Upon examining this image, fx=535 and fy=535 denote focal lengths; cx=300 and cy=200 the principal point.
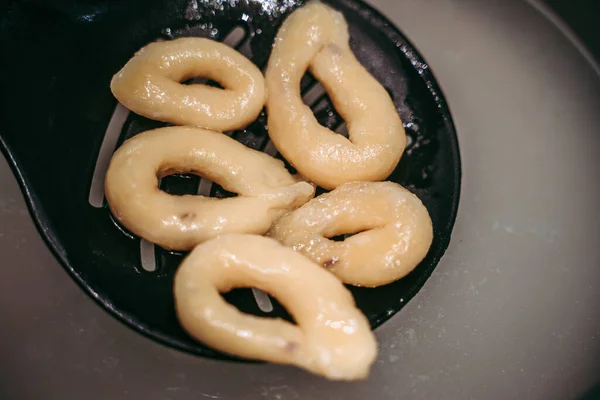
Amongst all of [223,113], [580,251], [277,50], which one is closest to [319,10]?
[277,50]

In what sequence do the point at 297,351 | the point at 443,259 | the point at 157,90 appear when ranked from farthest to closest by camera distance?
the point at 443,259, the point at 157,90, the point at 297,351

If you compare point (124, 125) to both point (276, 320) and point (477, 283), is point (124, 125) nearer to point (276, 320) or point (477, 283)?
point (276, 320)

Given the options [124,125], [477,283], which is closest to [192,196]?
[124,125]

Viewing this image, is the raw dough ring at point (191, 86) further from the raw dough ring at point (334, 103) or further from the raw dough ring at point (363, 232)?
the raw dough ring at point (363, 232)

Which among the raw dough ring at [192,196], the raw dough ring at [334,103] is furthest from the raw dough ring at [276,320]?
the raw dough ring at [334,103]

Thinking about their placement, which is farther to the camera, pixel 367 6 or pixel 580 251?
pixel 580 251

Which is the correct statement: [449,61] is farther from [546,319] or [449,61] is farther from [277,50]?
[546,319]

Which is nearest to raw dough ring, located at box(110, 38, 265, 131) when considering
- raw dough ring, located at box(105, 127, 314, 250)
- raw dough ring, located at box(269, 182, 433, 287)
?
raw dough ring, located at box(105, 127, 314, 250)
